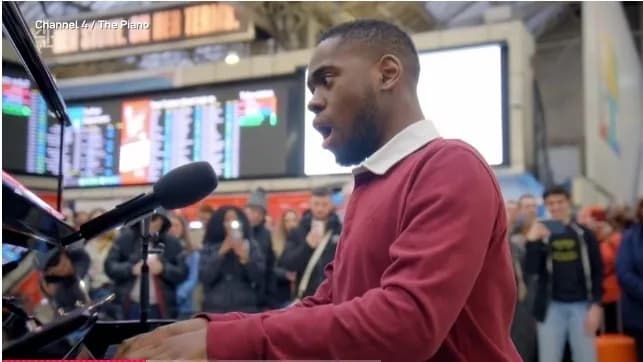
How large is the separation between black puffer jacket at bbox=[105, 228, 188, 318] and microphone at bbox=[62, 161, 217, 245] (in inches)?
123

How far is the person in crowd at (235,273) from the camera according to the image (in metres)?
4.50

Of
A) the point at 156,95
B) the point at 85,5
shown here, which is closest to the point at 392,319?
the point at 85,5

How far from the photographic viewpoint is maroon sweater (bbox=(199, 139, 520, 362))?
34.5 inches

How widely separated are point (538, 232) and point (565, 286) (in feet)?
1.20

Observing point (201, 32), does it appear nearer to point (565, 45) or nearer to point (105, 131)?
point (105, 131)

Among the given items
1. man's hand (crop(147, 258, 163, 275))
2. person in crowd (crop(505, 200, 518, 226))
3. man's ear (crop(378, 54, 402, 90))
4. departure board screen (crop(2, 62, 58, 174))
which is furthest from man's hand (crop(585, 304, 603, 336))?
man's ear (crop(378, 54, 402, 90))

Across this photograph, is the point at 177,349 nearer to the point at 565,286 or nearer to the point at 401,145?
the point at 401,145

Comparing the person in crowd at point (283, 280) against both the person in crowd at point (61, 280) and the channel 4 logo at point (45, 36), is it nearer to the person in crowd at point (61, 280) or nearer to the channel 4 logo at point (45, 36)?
the person in crowd at point (61, 280)

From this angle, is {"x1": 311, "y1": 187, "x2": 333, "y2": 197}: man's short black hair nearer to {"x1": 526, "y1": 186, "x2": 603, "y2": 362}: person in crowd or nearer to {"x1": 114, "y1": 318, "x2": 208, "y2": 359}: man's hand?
{"x1": 526, "y1": 186, "x2": 603, "y2": 362}: person in crowd

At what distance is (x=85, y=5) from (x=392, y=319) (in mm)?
2026

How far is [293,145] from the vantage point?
23.7 feet

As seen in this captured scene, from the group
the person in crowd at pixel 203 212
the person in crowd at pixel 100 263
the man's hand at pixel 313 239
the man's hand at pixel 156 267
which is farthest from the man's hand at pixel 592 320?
the person in crowd at pixel 203 212

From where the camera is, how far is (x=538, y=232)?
458 cm

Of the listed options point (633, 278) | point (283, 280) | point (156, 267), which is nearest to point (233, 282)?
point (283, 280)
